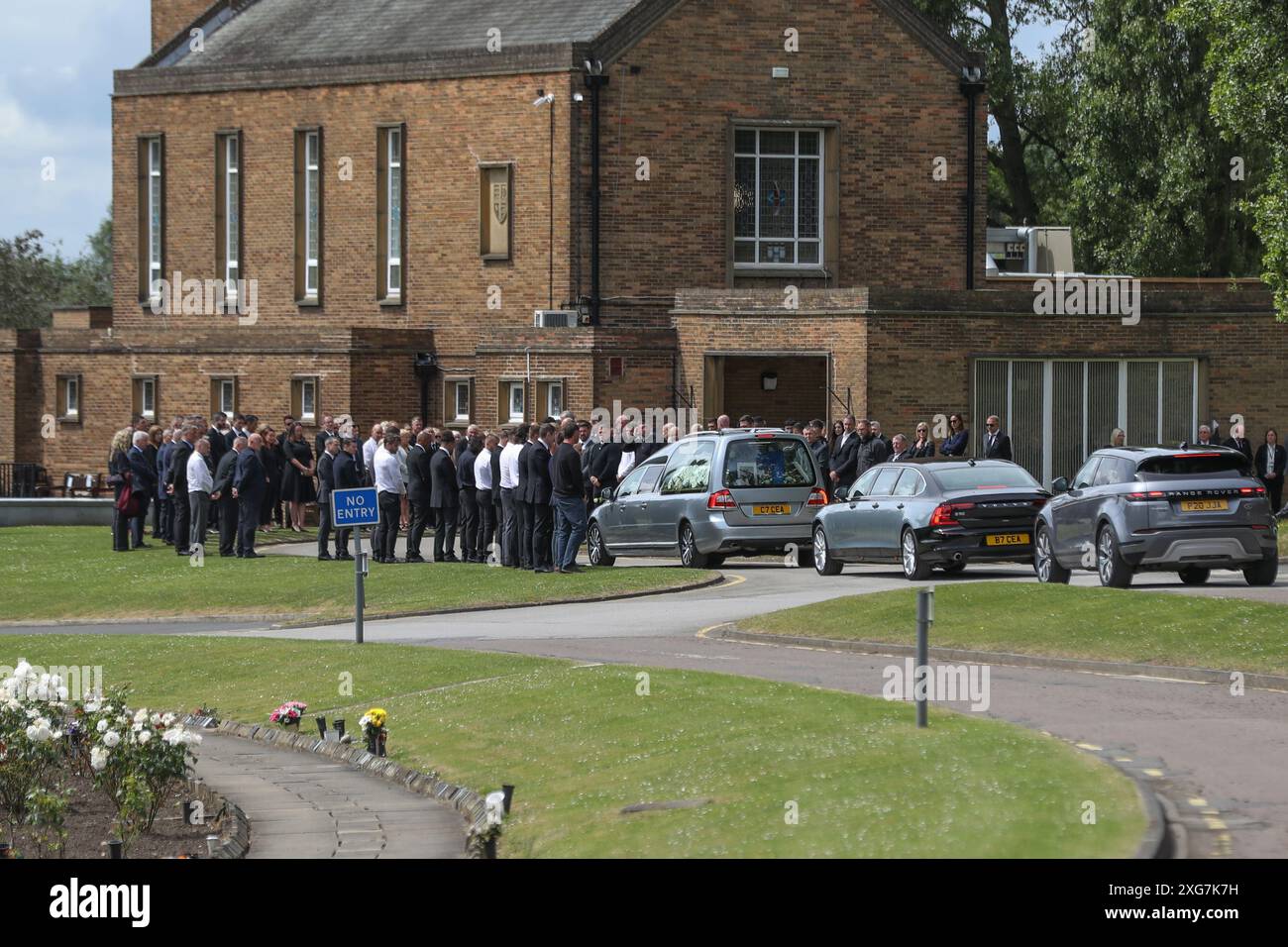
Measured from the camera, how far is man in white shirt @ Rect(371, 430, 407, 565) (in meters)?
32.4

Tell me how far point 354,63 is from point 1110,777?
37.2m

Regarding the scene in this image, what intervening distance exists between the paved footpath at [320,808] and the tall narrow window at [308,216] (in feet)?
105

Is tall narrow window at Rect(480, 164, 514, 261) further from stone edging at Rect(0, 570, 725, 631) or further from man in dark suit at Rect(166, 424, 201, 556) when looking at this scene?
stone edging at Rect(0, 570, 725, 631)

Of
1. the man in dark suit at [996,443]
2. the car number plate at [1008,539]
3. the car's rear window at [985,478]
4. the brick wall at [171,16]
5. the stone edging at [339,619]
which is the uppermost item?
the brick wall at [171,16]

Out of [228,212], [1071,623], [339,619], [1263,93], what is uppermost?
[1263,93]

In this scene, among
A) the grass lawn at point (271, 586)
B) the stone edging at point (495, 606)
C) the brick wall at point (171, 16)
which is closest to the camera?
the stone edging at point (495, 606)

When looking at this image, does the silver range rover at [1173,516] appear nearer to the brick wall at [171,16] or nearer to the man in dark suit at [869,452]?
the man in dark suit at [869,452]

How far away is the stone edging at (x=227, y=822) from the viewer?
41.5ft

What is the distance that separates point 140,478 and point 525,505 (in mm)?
8538

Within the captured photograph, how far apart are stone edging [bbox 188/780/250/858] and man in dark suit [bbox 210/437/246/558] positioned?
17.4 metres

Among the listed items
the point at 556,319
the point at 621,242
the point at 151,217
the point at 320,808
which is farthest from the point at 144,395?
the point at 320,808

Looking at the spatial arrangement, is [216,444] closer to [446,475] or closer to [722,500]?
[446,475]

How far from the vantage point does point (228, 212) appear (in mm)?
50344

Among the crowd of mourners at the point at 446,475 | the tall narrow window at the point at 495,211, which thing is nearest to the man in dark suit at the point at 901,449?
the crowd of mourners at the point at 446,475
